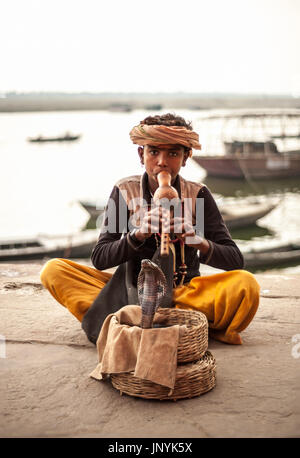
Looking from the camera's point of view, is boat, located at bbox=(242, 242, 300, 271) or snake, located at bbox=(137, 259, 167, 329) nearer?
snake, located at bbox=(137, 259, 167, 329)

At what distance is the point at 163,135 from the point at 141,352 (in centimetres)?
84

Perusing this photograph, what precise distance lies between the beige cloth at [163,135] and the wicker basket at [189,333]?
0.67m

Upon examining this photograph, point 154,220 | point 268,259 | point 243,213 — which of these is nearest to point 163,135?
point 154,220

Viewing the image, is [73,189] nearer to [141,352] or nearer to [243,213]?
[243,213]

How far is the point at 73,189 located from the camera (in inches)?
797

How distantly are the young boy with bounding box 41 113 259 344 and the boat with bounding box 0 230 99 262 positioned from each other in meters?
6.56

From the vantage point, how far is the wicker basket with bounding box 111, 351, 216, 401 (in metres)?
1.96

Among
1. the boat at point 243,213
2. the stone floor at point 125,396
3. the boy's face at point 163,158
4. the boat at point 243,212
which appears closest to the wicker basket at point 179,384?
the stone floor at point 125,396

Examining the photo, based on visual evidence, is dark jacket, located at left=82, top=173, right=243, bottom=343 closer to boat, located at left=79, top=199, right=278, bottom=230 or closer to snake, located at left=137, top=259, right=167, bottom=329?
snake, located at left=137, top=259, right=167, bottom=329

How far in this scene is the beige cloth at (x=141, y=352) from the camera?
1922mm

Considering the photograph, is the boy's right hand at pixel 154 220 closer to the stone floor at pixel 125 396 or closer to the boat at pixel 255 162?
the stone floor at pixel 125 396

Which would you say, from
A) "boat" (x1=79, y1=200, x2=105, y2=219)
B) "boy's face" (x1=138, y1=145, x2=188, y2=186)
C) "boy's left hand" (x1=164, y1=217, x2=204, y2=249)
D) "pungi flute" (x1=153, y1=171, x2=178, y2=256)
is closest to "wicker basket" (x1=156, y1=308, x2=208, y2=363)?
"boy's left hand" (x1=164, y1=217, x2=204, y2=249)
